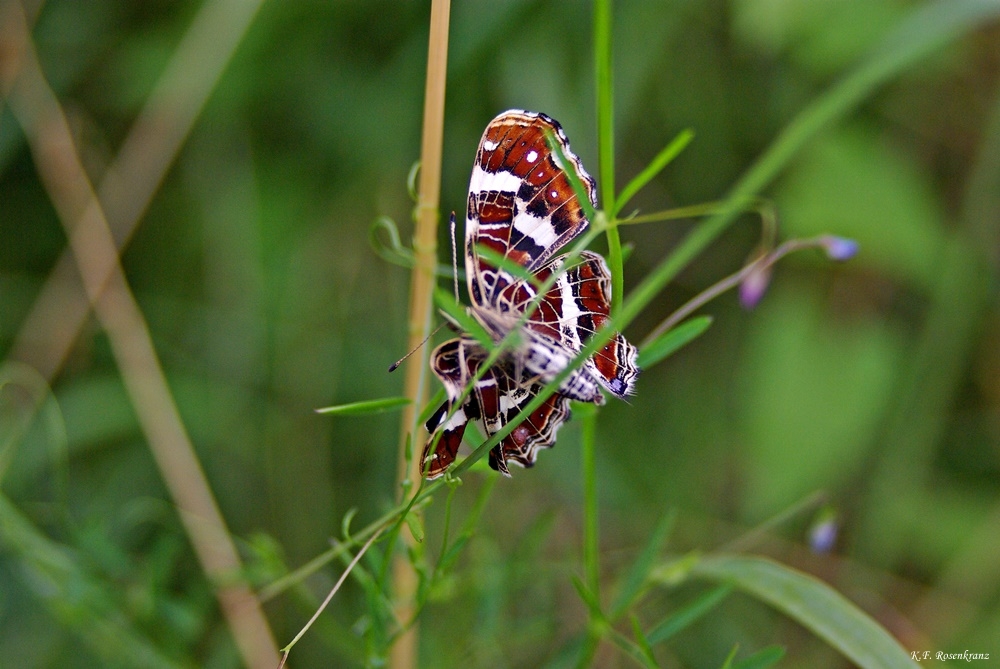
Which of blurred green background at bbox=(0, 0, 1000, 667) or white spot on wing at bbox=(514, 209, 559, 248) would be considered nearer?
white spot on wing at bbox=(514, 209, 559, 248)

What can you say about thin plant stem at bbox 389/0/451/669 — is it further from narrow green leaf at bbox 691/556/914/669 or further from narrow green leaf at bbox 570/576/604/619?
narrow green leaf at bbox 691/556/914/669

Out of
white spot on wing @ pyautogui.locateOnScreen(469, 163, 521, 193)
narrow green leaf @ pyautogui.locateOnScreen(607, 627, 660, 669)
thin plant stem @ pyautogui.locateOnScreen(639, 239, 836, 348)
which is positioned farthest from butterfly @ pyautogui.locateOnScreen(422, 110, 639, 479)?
narrow green leaf @ pyautogui.locateOnScreen(607, 627, 660, 669)

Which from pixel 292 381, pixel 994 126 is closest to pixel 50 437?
pixel 292 381

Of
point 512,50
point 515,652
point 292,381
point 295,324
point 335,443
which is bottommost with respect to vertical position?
point 515,652

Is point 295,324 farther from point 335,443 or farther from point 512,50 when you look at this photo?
point 512,50

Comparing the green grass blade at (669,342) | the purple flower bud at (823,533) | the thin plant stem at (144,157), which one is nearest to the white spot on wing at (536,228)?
the green grass blade at (669,342)

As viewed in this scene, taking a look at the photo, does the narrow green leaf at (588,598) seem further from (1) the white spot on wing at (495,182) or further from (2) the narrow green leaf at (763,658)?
(1) the white spot on wing at (495,182)
